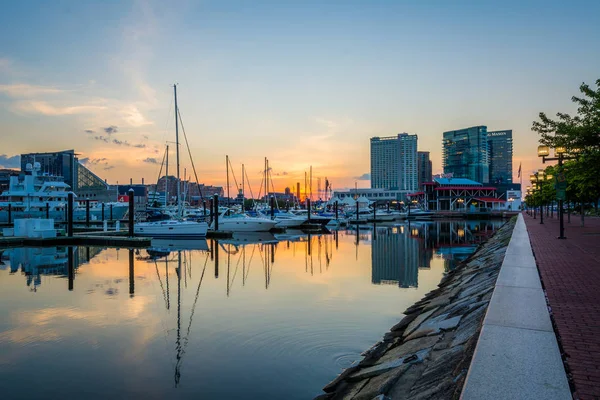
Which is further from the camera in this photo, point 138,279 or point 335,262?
point 335,262

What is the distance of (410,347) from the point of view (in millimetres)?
8977

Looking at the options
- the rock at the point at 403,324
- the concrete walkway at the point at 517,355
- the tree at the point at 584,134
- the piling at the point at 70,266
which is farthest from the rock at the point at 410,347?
the piling at the point at 70,266

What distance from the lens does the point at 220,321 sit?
14.2m

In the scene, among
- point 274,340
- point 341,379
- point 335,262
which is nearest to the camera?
point 341,379

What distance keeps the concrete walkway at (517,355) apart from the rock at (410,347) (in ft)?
4.46

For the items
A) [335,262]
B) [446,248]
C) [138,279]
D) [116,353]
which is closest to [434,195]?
[446,248]

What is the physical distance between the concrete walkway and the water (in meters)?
3.79

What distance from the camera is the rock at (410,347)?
861cm

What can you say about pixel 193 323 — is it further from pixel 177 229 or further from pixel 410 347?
pixel 177 229

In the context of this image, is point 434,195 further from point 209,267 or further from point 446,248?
point 209,267

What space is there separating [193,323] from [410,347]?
759 centimetres

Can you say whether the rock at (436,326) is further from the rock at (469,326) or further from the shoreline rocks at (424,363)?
the rock at (469,326)

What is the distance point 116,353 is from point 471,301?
8.75 metres

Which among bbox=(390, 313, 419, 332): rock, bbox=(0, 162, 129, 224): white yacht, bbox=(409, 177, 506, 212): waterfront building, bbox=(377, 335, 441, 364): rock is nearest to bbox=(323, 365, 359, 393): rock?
bbox=(377, 335, 441, 364): rock
